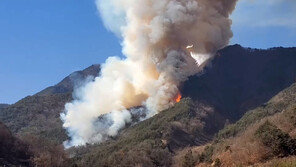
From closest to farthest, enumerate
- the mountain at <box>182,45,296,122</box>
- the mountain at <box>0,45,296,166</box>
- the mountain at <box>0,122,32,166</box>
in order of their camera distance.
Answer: the mountain at <box>0,122,32,166</box> → the mountain at <box>0,45,296,166</box> → the mountain at <box>182,45,296,122</box>

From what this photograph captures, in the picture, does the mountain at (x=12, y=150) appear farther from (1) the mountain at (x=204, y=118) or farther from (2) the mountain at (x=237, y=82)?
(2) the mountain at (x=237, y=82)

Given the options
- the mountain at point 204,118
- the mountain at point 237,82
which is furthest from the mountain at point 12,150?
the mountain at point 237,82

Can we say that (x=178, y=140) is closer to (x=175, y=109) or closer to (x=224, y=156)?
(x=175, y=109)

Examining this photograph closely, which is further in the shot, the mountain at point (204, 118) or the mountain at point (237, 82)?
the mountain at point (237, 82)

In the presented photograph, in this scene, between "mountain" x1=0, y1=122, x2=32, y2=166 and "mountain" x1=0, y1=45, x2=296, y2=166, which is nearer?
"mountain" x1=0, y1=122, x2=32, y2=166

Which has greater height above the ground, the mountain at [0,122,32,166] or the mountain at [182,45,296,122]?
the mountain at [182,45,296,122]

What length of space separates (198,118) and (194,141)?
1473 cm

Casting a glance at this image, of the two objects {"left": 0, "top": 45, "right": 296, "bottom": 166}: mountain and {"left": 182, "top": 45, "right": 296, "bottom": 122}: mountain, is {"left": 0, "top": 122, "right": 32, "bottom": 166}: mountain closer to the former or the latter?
{"left": 0, "top": 45, "right": 296, "bottom": 166}: mountain

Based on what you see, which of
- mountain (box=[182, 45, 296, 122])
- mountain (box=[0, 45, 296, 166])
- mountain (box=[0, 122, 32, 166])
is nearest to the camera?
mountain (box=[0, 122, 32, 166])

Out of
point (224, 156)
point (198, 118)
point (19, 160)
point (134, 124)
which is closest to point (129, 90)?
point (134, 124)

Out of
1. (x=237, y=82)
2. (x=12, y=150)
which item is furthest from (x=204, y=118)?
(x=12, y=150)

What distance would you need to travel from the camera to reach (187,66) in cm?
16838

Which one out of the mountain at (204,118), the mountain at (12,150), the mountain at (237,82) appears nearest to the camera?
the mountain at (12,150)

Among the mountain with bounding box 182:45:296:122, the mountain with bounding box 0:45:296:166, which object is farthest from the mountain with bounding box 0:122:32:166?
the mountain with bounding box 182:45:296:122
